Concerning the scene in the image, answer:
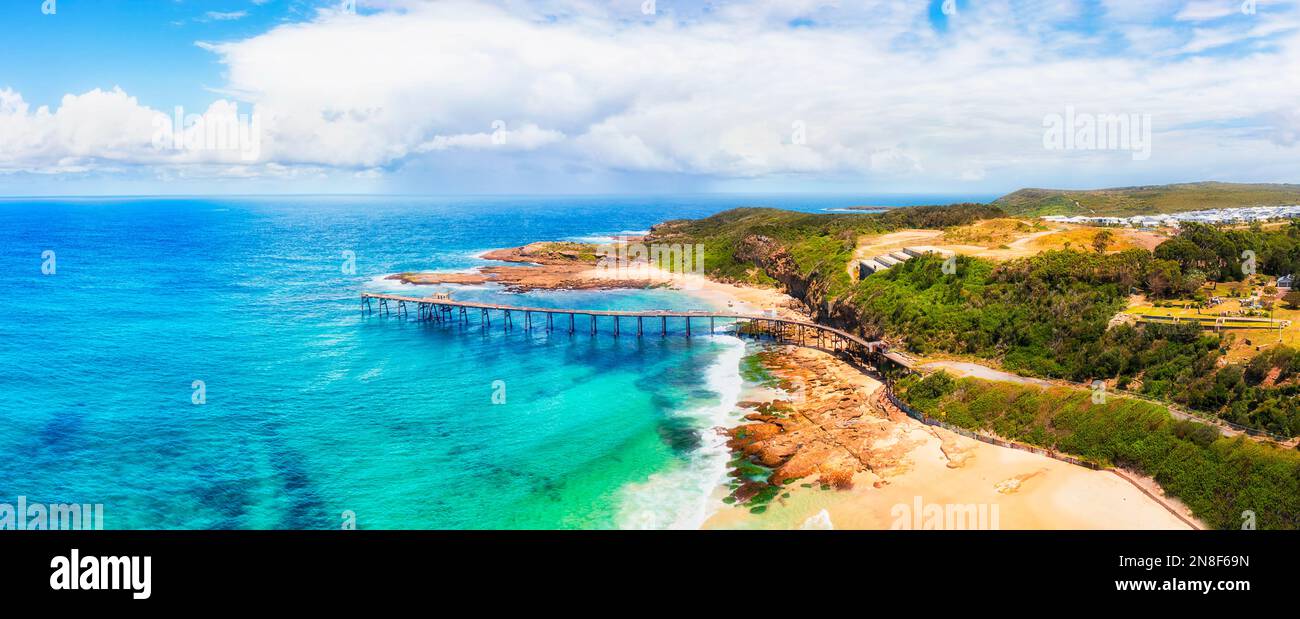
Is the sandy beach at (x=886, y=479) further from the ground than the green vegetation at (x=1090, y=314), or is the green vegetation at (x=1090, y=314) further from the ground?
the green vegetation at (x=1090, y=314)

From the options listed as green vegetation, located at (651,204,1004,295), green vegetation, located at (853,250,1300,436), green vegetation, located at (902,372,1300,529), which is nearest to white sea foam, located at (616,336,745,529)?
green vegetation, located at (902,372,1300,529)

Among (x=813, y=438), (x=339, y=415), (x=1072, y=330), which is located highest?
(x=1072, y=330)

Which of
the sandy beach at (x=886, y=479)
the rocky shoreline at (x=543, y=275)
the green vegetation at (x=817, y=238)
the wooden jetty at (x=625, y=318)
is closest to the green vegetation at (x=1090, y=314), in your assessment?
the wooden jetty at (x=625, y=318)

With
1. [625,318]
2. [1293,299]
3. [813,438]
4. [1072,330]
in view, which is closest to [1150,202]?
[1293,299]

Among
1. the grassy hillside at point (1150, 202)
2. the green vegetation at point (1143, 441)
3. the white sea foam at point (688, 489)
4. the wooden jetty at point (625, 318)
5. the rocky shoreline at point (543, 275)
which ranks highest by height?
the grassy hillside at point (1150, 202)

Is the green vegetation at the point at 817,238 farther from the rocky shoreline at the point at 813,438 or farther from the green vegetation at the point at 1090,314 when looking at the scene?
the rocky shoreline at the point at 813,438

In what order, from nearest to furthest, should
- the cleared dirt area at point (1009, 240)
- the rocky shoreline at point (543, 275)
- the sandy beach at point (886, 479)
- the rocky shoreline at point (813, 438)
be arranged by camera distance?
1. the sandy beach at point (886, 479)
2. the rocky shoreline at point (813, 438)
3. the cleared dirt area at point (1009, 240)
4. the rocky shoreline at point (543, 275)

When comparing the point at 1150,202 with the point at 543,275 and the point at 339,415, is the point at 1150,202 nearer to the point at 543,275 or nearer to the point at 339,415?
the point at 543,275
